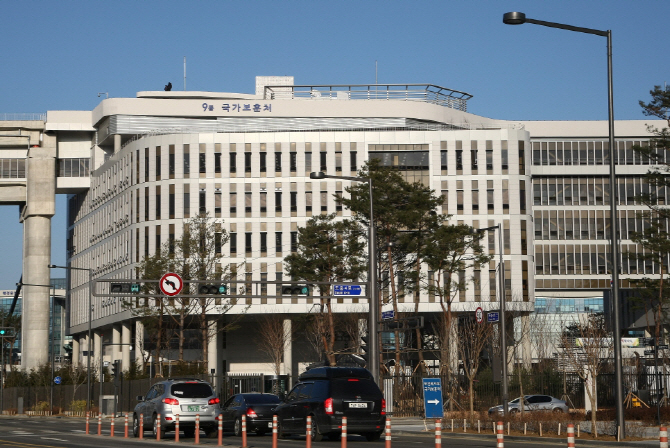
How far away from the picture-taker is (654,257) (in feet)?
168

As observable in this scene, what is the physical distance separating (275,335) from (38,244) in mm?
32205

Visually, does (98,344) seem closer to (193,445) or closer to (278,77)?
(278,77)

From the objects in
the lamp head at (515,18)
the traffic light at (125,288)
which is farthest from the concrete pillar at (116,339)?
the lamp head at (515,18)

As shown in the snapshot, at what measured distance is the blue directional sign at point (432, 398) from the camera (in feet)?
105

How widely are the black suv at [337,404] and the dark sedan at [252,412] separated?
589 centimetres

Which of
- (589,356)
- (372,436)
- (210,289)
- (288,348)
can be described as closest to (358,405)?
(372,436)

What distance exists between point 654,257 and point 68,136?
7023cm

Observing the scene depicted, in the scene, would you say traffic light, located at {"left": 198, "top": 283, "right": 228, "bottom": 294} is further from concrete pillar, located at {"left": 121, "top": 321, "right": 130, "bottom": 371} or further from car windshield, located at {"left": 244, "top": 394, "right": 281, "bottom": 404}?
concrete pillar, located at {"left": 121, "top": 321, "right": 130, "bottom": 371}

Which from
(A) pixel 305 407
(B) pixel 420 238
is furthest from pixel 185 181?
(A) pixel 305 407

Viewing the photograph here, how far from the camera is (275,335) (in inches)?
3366

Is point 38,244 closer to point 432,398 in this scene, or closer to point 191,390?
point 191,390

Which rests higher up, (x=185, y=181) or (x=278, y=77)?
(x=278, y=77)

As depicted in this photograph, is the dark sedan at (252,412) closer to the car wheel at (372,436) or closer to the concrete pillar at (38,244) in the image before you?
the car wheel at (372,436)

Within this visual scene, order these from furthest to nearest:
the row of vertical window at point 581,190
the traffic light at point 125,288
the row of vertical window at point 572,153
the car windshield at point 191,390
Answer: the row of vertical window at point 572,153, the row of vertical window at point 581,190, the traffic light at point 125,288, the car windshield at point 191,390
